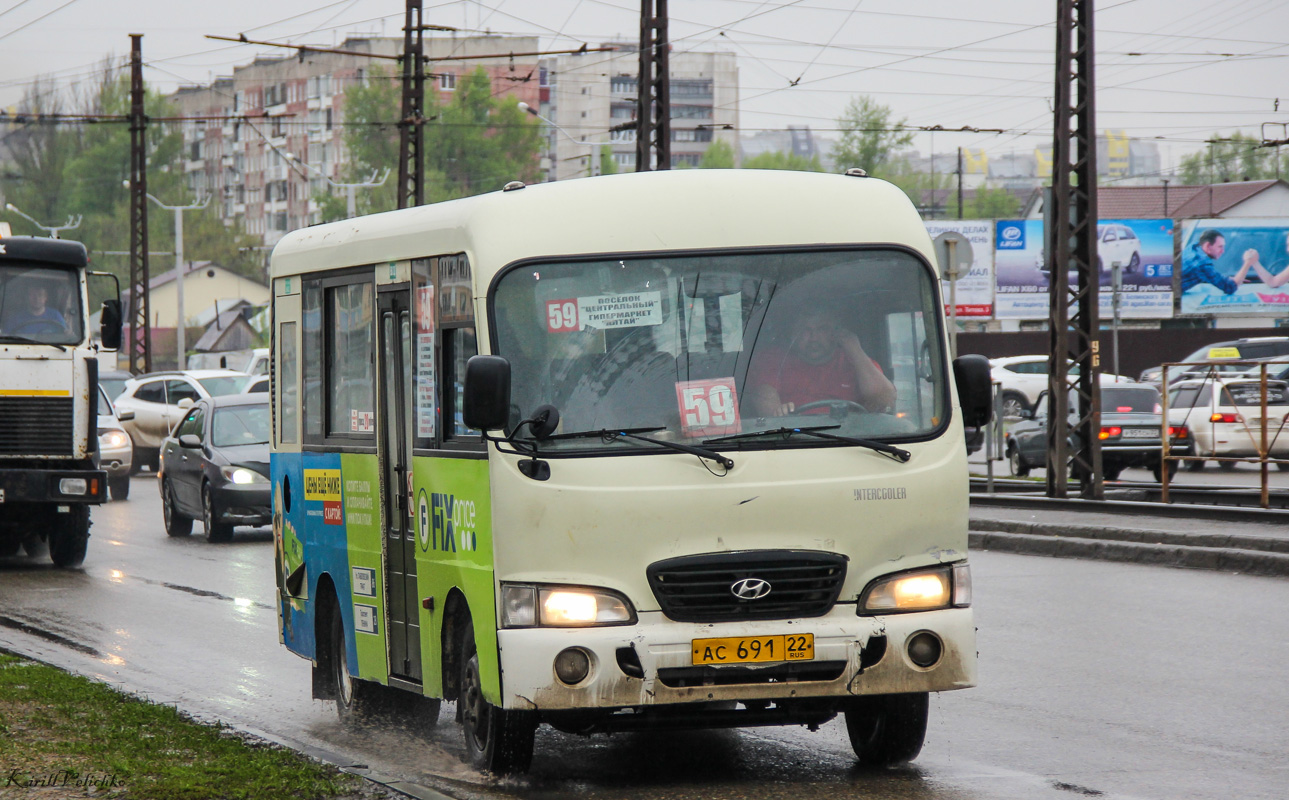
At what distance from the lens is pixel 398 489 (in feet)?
26.0

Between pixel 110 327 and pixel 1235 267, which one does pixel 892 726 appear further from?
pixel 1235 267

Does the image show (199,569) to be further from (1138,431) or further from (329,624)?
(1138,431)

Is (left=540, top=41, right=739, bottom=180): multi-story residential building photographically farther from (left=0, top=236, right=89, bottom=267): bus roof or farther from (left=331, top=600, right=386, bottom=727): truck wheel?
(left=331, top=600, right=386, bottom=727): truck wheel

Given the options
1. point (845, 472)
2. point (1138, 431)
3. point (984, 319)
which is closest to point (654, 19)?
point (1138, 431)

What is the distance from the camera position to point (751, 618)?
661 cm

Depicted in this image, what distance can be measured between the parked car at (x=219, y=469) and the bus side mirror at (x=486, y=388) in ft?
47.1

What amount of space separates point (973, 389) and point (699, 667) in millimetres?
1583

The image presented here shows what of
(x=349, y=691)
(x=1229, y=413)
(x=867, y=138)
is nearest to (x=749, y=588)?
(x=349, y=691)

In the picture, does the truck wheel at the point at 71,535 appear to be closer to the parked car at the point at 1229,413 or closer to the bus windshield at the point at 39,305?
the bus windshield at the point at 39,305

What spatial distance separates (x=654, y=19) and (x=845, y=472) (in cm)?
2424

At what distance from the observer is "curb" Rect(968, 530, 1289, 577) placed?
50.4 ft

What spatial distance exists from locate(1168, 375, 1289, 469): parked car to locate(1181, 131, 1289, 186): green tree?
96.4 meters

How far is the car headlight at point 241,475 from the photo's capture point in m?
20.6

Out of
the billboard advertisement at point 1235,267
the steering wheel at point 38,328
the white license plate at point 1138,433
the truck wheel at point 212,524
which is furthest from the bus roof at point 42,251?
the billboard advertisement at point 1235,267
